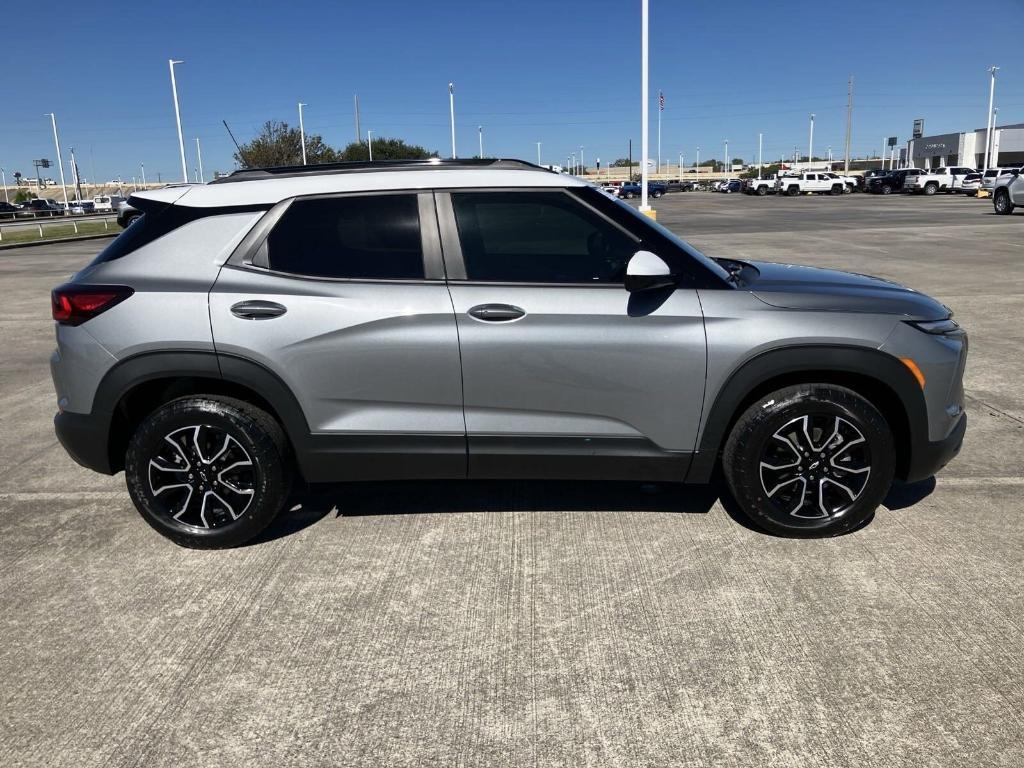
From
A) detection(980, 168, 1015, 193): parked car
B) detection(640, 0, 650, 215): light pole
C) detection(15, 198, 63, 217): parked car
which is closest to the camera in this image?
detection(640, 0, 650, 215): light pole

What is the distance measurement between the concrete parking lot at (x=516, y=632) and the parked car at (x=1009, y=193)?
29076 millimetres

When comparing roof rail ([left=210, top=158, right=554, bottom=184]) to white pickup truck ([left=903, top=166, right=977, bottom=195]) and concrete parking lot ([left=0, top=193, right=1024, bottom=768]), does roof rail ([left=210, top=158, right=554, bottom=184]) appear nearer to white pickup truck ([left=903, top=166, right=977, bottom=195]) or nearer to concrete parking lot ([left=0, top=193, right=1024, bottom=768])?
concrete parking lot ([left=0, top=193, right=1024, bottom=768])

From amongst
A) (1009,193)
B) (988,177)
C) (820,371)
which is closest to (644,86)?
(1009,193)

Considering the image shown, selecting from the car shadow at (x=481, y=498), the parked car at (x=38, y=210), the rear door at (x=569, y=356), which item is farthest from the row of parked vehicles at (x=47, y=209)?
the rear door at (x=569, y=356)

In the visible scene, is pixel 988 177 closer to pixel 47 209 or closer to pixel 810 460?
pixel 810 460

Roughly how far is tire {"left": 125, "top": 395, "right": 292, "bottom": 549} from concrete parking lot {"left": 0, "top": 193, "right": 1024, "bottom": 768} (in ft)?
0.52

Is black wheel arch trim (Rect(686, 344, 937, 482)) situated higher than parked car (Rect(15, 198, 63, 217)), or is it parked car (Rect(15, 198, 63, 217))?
parked car (Rect(15, 198, 63, 217))

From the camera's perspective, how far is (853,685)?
9.46 ft

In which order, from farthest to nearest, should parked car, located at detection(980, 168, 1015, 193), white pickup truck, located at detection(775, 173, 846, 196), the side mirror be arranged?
white pickup truck, located at detection(775, 173, 846, 196) < parked car, located at detection(980, 168, 1015, 193) < the side mirror

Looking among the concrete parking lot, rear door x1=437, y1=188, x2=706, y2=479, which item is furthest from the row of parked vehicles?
rear door x1=437, y1=188, x2=706, y2=479

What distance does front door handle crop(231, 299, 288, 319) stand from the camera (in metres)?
3.80

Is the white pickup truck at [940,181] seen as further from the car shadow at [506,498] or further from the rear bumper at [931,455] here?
the rear bumper at [931,455]

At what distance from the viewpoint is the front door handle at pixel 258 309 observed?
3797mm

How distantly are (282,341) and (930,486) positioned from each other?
353 cm
